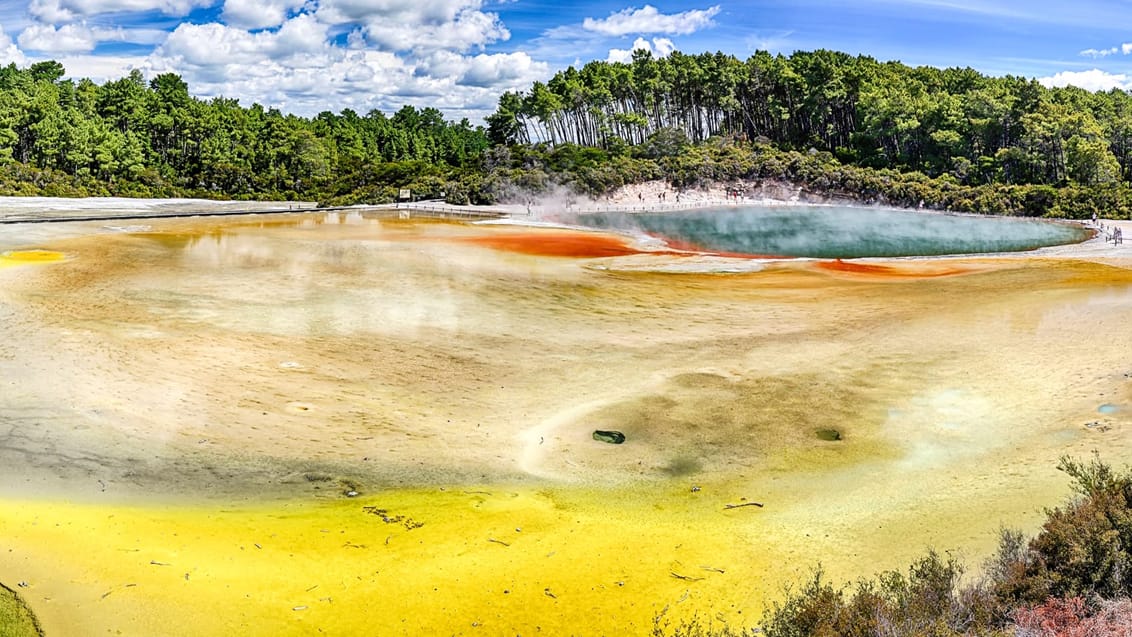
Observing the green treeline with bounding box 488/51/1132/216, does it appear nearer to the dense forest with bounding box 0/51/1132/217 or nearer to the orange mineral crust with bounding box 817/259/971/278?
the dense forest with bounding box 0/51/1132/217

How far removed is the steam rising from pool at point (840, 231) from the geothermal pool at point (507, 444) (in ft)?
57.4

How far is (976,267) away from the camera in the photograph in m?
38.9

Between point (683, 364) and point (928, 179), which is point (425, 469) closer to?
point (683, 364)

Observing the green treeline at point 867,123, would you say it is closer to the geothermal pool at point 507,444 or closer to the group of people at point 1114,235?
the group of people at point 1114,235

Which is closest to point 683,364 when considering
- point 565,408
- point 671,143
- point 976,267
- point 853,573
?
point 565,408

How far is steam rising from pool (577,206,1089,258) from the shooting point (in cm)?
4750

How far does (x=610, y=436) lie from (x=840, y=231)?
4691 centimetres

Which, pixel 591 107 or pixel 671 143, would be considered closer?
pixel 671 143

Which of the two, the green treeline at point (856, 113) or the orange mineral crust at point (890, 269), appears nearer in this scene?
the orange mineral crust at point (890, 269)

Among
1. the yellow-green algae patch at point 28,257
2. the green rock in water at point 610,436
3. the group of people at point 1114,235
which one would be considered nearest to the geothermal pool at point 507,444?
the green rock in water at point 610,436

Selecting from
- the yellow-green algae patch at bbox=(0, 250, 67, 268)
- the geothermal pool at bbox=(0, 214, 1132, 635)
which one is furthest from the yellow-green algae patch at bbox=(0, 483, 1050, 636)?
the yellow-green algae patch at bbox=(0, 250, 67, 268)

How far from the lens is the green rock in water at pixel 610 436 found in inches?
612

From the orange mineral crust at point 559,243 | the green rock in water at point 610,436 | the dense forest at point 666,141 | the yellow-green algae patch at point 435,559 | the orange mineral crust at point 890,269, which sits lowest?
the yellow-green algae patch at point 435,559

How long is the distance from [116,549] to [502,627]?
5637 mm
